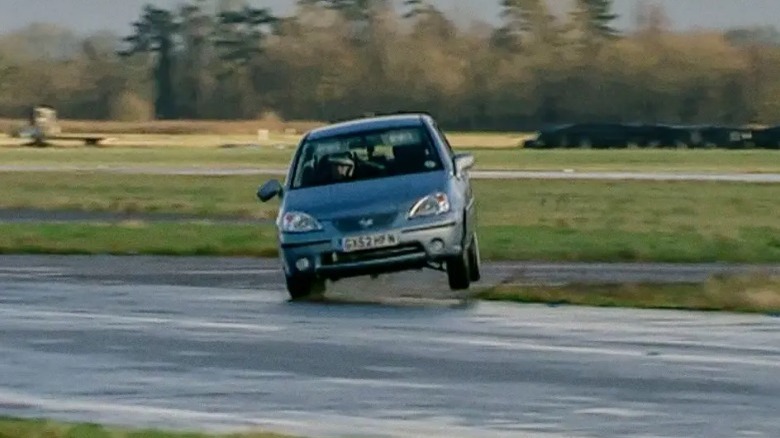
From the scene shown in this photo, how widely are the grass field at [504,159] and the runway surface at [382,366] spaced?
136 feet

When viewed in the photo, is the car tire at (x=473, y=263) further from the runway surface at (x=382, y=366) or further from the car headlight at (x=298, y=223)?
the car headlight at (x=298, y=223)

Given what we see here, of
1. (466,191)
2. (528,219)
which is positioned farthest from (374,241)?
(528,219)

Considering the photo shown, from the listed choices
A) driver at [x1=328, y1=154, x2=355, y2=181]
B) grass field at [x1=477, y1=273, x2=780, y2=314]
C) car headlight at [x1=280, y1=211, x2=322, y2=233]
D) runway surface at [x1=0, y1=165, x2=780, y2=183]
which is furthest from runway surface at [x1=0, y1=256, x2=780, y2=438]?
runway surface at [x1=0, y1=165, x2=780, y2=183]

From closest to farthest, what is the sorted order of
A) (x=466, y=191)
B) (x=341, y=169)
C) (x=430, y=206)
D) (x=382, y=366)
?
(x=382, y=366) < (x=430, y=206) < (x=341, y=169) < (x=466, y=191)

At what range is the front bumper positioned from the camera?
1900 cm

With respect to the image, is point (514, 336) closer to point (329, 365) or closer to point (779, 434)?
point (329, 365)

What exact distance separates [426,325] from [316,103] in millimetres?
112962

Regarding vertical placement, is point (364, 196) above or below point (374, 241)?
above

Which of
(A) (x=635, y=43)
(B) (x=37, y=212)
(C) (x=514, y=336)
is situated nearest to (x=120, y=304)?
(C) (x=514, y=336)

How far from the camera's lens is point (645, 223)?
3391 centimetres

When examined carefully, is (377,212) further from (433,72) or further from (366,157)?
(433,72)

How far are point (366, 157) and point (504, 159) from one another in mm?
52339

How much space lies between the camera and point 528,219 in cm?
3534

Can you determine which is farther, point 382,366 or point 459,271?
point 459,271
